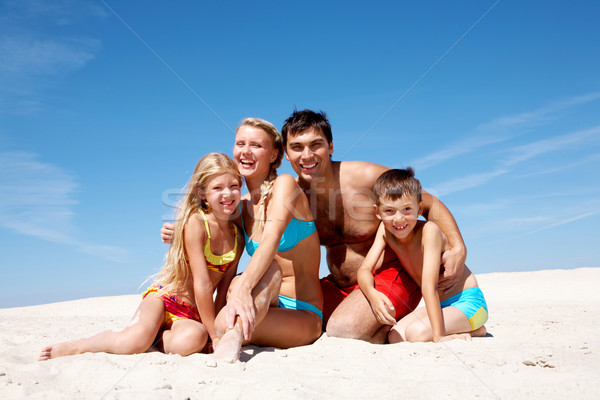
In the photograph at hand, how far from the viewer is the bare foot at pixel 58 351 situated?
3670mm

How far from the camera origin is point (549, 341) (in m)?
4.51

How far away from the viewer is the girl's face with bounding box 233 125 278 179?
14.6 ft

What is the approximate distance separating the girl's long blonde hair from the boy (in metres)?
1.59

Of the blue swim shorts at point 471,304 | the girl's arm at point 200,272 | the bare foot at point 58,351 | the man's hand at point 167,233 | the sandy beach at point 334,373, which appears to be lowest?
the sandy beach at point 334,373

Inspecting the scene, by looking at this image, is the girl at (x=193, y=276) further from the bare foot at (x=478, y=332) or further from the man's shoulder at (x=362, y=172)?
the bare foot at (x=478, y=332)

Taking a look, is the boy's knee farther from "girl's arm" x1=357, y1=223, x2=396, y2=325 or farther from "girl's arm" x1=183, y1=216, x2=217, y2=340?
"girl's arm" x1=183, y1=216, x2=217, y2=340

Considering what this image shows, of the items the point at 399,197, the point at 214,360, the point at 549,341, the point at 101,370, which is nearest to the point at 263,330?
the point at 214,360

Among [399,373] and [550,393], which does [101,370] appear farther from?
[550,393]

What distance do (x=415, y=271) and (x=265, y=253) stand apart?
6.04ft

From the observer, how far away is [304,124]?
4.87 metres

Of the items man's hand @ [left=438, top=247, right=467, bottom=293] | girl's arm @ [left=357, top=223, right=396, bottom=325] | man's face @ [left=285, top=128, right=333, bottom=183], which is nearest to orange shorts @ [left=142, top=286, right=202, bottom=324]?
girl's arm @ [left=357, top=223, right=396, bottom=325]

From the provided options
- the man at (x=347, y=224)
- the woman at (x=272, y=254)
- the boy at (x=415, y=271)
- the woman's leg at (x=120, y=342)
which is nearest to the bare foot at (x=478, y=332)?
the boy at (x=415, y=271)

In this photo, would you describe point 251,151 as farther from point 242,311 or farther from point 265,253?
point 242,311

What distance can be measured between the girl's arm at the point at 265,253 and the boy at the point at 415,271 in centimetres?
105
